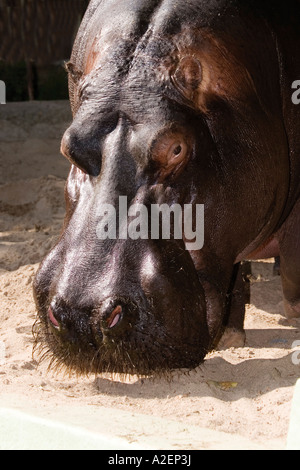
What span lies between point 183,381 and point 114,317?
56 centimetres

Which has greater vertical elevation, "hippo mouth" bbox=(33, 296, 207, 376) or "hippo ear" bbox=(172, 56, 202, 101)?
"hippo ear" bbox=(172, 56, 202, 101)

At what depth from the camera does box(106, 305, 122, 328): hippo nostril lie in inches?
103

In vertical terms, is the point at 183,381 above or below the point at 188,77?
below

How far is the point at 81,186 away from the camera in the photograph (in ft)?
9.70

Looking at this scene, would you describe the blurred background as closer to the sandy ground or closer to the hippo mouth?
the sandy ground

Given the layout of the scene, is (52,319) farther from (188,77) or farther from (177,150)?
(188,77)

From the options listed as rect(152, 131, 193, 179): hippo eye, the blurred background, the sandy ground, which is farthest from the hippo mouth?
the blurred background

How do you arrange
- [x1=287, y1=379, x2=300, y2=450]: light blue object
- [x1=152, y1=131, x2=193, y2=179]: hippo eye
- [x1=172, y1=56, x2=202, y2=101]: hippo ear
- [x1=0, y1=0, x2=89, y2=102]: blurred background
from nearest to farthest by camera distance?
[x1=287, y1=379, x2=300, y2=450]: light blue object
[x1=152, y1=131, x2=193, y2=179]: hippo eye
[x1=172, y1=56, x2=202, y2=101]: hippo ear
[x1=0, y1=0, x2=89, y2=102]: blurred background

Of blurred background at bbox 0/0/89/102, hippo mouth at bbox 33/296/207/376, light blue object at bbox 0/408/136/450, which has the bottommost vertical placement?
light blue object at bbox 0/408/136/450

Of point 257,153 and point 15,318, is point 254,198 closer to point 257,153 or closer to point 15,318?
point 257,153

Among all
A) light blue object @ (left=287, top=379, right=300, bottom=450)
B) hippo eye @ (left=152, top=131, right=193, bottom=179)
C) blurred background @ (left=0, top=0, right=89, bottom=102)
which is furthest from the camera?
blurred background @ (left=0, top=0, right=89, bottom=102)

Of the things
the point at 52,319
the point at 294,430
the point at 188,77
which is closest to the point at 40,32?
the point at 188,77

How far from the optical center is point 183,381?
121 inches
